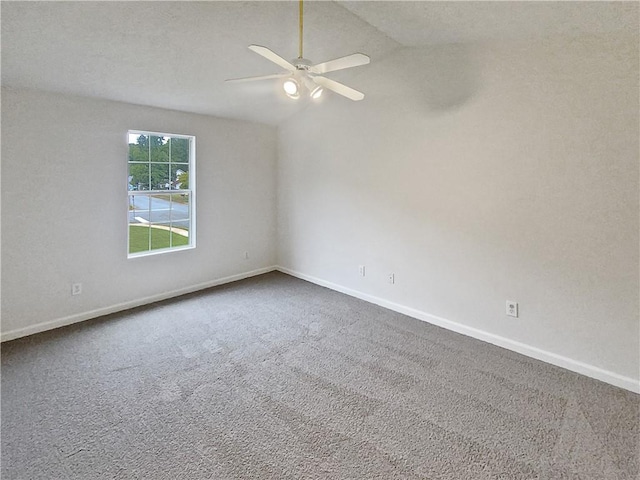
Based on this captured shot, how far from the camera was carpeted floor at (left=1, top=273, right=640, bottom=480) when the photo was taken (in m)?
1.87

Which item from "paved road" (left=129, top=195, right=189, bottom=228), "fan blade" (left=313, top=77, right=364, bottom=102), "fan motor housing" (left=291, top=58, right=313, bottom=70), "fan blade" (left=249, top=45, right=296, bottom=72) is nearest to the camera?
"fan blade" (left=249, top=45, right=296, bottom=72)

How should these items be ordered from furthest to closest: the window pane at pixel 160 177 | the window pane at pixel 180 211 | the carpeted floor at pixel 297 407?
the window pane at pixel 180 211
the window pane at pixel 160 177
the carpeted floor at pixel 297 407

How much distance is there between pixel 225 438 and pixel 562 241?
2794 millimetres

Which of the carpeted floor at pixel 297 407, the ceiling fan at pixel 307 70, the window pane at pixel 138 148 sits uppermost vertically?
the ceiling fan at pixel 307 70

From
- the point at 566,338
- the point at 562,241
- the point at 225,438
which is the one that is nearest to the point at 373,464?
the point at 225,438

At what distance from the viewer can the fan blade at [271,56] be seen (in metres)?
1.97

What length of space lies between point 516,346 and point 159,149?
14.1 ft

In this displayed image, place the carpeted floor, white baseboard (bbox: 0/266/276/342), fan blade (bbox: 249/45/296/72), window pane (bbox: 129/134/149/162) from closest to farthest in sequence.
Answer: the carpeted floor, fan blade (bbox: 249/45/296/72), white baseboard (bbox: 0/266/276/342), window pane (bbox: 129/134/149/162)

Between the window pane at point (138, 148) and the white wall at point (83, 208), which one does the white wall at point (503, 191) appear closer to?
the white wall at point (83, 208)

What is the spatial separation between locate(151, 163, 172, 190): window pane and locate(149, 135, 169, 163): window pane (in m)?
0.07

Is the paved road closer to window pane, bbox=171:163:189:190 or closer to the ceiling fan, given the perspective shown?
window pane, bbox=171:163:189:190

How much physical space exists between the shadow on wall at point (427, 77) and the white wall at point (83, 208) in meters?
2.05

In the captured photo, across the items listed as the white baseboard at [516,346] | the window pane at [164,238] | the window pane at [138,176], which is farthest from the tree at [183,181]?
the white baseboard at [516,346]

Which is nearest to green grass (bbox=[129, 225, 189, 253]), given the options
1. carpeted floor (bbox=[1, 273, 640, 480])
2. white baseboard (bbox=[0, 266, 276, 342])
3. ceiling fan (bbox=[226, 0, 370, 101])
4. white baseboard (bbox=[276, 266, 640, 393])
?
white baseboard (bbox=[0, 266, 276, 342])
